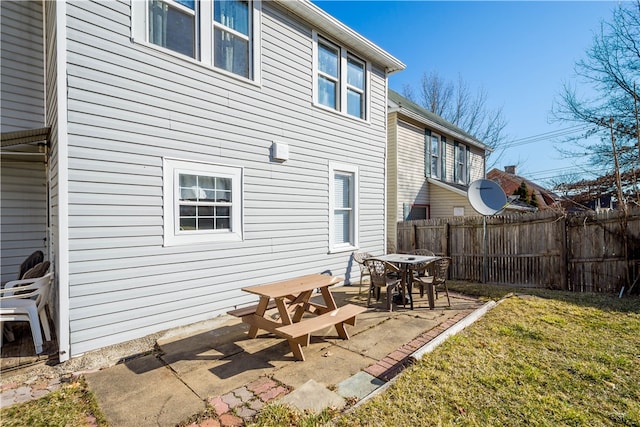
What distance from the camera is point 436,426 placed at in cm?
239

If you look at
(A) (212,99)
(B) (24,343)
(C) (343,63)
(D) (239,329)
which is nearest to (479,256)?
(C) (343,63)

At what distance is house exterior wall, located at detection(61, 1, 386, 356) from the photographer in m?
3.64

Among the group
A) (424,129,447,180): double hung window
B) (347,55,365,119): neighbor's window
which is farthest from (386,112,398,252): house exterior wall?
(347,55,365,119): neighbor's window

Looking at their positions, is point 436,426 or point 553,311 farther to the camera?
point 553,311

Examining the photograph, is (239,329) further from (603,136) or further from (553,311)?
(603,136)

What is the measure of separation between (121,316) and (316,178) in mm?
4193

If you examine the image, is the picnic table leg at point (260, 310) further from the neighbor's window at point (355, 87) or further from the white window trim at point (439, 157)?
the white window trim at point (439, 157)

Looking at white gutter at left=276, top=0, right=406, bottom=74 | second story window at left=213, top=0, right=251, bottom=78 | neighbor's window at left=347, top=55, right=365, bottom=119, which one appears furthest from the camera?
neighbor's window at left=347, top=55, right=365, bottom=119

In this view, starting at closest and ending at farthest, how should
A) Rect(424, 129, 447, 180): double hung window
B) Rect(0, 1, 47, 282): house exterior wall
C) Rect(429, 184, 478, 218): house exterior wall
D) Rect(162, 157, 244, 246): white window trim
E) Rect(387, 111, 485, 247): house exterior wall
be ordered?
Rect(162, 157, 244, 246): white window trim < Rect(0, 1, 47, 282): house exterior wall < Rect(387, 111, 485, 247): house exterior wall < Rect(429, 184, 478, 218): house exterior wall < Rect(424, 129, 447, 180): double hung window

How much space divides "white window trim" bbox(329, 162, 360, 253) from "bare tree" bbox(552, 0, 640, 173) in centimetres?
976

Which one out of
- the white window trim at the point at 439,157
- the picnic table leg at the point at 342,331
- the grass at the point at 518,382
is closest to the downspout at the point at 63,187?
the grass at the point at 518,382

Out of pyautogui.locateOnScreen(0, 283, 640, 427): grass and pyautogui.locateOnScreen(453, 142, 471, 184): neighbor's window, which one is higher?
pyautogui.locateOnScreen(453, 142, 471, 184): neighbor's window

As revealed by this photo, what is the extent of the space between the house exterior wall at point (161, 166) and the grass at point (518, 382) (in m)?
2.57

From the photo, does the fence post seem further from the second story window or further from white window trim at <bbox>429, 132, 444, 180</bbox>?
the second story window
